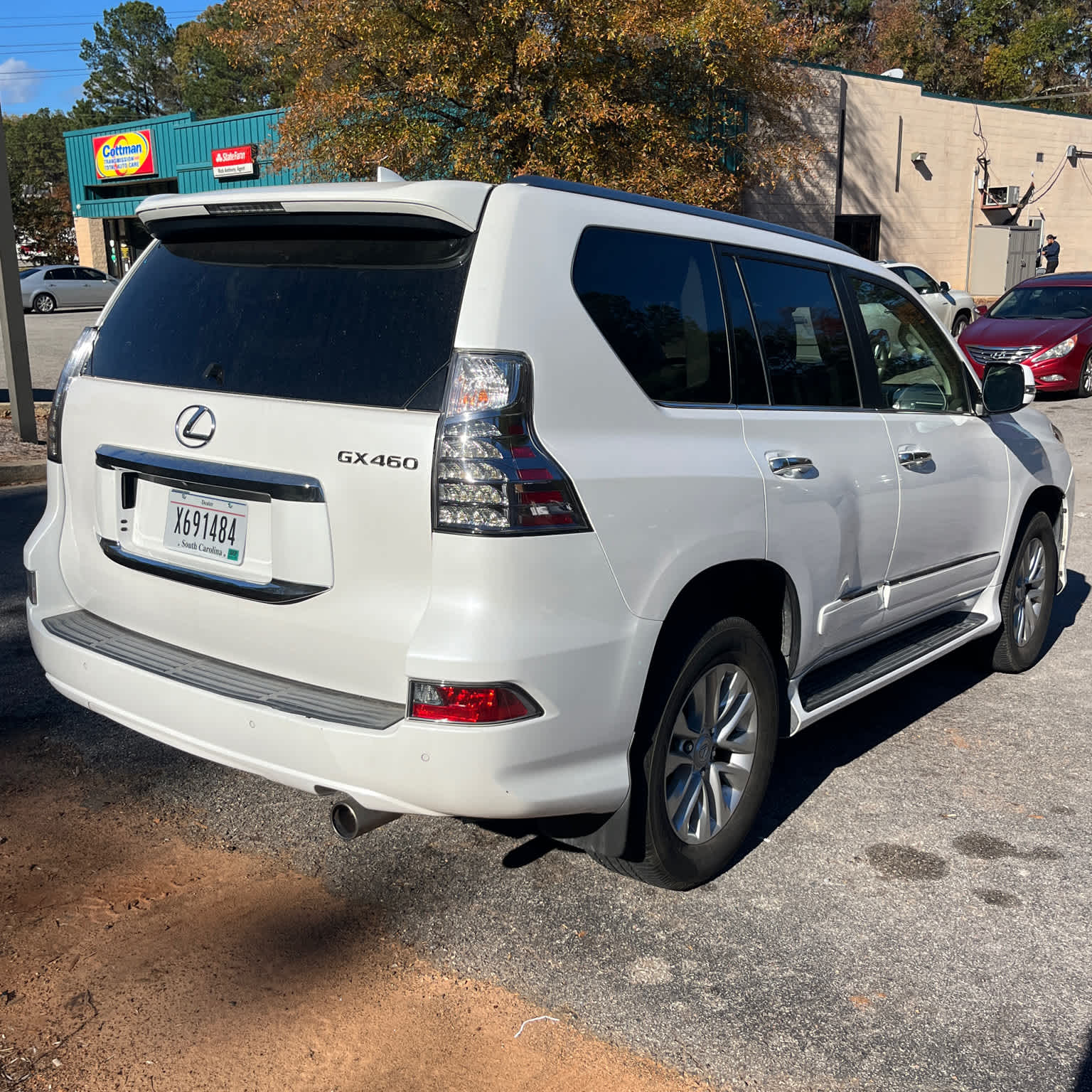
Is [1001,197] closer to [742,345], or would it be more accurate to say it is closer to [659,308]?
[742,345]

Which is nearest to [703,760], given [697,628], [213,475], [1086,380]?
[697,628]

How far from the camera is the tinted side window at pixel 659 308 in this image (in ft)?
9.82

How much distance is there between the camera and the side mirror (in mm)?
4840

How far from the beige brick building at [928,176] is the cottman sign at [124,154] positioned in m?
21.1

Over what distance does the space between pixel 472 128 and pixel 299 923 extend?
17977 millimetres

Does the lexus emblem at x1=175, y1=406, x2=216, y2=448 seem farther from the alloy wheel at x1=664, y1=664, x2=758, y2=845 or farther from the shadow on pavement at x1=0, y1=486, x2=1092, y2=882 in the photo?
the alloy wheel at x1=664, y1=664, x2=758, y2=845

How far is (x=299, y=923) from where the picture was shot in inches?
127

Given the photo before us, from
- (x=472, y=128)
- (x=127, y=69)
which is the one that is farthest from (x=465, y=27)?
(x=127, y=69)

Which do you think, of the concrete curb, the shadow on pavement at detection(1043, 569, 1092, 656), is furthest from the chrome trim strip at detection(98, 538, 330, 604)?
the concrete curb

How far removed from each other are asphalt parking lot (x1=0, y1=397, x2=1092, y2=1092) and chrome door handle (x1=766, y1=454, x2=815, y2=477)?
1249 millimetres

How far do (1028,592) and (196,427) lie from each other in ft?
13.7

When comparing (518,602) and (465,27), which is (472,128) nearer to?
(465,27)

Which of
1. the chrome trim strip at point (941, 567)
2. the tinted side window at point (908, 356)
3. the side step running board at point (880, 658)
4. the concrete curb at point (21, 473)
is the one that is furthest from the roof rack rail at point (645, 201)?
the concrete curb at point (21, 473)

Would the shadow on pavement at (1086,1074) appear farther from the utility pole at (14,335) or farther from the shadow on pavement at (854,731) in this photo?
the utility pole at (14,335)
